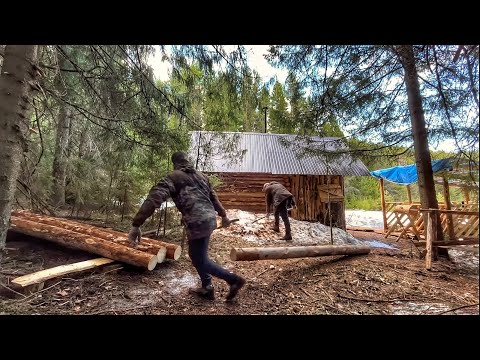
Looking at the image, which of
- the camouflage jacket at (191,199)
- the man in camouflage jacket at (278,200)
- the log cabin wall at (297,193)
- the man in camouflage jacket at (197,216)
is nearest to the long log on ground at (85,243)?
the man in camouflage jacket at (197,216)

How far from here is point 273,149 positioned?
10.5 ft

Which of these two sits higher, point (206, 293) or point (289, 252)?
point (289, 252)

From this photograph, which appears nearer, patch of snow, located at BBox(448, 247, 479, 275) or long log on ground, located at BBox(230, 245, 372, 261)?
patch of snow, located at BBox(448, 247, 479, 275)

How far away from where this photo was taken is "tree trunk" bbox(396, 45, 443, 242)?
1314mm

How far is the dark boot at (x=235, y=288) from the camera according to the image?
1.55m

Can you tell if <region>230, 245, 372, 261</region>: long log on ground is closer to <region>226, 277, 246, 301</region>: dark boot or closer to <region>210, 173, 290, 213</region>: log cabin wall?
<region>226, 277, 246, 301</region>: dark boot

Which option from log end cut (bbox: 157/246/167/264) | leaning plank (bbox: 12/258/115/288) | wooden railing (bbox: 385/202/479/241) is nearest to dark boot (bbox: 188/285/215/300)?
log end cut (bbox: 157/246/167/264)

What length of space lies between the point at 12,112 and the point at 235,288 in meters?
1.76

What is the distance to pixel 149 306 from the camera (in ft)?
4.80

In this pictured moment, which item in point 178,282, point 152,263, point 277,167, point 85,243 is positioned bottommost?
point 178,282

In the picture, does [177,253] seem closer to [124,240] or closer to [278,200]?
[124,240]

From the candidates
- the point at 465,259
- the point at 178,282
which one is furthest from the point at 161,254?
the point at 465,259

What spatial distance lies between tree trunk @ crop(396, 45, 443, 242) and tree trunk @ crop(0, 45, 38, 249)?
2.22 metres
